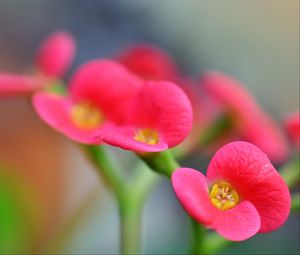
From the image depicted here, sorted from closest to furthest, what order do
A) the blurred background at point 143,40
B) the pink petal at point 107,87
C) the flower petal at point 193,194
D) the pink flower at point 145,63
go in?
the flower petal at point 193,194 → the pink petal at point 107,87 → the pink flower at point 145,63 → the blurred background at point 143,40

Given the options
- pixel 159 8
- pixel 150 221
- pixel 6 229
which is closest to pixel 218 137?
pixel 6 229

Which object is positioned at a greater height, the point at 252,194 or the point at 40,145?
the point at 252,194

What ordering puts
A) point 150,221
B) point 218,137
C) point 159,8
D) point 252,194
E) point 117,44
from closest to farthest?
point 252,194 < point 218,137 < point 150,221 < point 117,44 < point 159,8

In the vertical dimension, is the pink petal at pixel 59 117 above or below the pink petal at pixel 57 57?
above

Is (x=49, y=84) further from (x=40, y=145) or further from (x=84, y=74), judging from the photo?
(x=40, y=145)

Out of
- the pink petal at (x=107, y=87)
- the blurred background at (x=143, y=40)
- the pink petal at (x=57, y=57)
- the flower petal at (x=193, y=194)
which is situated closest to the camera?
the flower petal at (x=193, y=194)

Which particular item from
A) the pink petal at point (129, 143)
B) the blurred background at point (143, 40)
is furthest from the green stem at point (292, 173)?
the blurred background at point (143, 40)

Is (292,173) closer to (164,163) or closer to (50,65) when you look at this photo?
(164,163)

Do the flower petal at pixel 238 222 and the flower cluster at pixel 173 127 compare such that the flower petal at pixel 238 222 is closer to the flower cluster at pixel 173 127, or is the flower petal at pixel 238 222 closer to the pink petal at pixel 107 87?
the flower cluster at pixel 173 127
